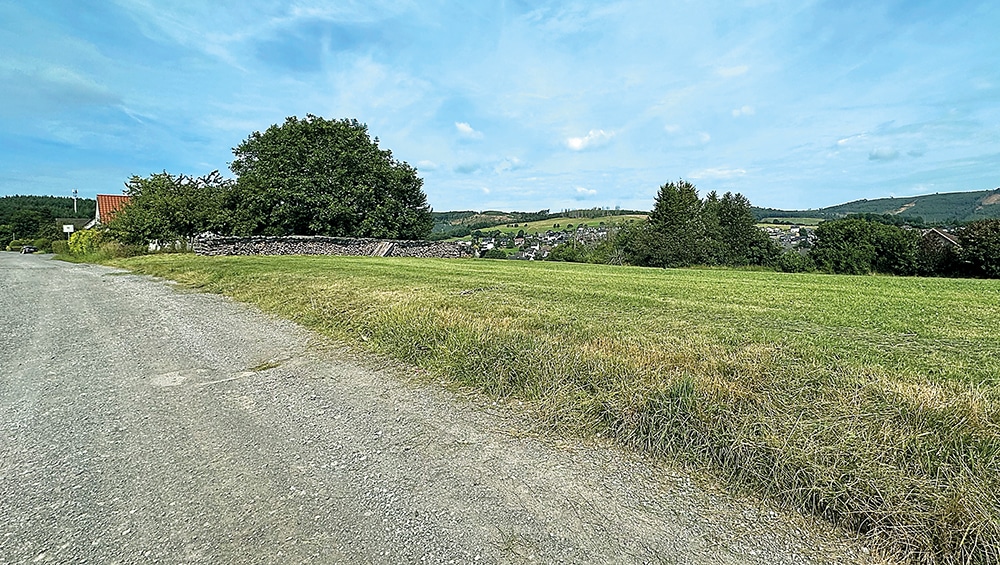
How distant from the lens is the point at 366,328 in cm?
522

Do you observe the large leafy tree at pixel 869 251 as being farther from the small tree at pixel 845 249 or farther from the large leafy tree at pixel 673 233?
the large leafy tree at pixel 673 233

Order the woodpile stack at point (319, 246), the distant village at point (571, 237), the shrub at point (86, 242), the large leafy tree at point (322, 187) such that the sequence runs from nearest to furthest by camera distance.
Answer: the woodpile stack at point (319, 246) < the shrub at point (86, 242) < the large leafy tree at point (322, 187) < the distant village at point (571, 237)

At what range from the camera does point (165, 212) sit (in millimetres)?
22797

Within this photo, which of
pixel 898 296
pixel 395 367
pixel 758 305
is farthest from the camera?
pixel 898 296

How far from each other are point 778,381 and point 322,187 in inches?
1005

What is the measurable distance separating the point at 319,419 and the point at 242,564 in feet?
4.50

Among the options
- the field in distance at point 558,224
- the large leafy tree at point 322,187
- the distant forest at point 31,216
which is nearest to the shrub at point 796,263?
the field in distance at point 558,224

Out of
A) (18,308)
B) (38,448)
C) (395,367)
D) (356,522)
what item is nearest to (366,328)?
(395,367)

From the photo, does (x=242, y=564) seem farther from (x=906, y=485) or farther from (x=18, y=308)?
(x=18, y=308)

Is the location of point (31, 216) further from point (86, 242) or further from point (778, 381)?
point (778, 381)

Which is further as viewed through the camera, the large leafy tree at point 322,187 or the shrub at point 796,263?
the shrub at point 796,263

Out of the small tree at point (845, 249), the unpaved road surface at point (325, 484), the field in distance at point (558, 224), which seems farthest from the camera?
the field in distance at point (558, 224)

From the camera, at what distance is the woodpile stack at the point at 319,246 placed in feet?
64.5

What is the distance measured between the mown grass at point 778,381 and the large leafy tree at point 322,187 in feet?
67.4
